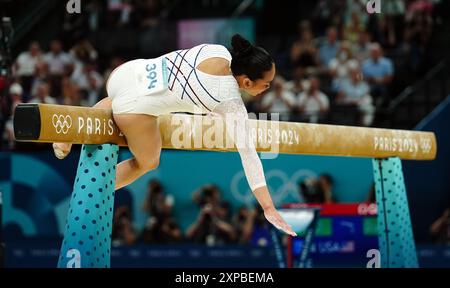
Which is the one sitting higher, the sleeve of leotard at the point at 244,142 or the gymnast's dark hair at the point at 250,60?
the gymnast's dark hair at the point at 250,60

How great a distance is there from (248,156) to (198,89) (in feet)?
1.54

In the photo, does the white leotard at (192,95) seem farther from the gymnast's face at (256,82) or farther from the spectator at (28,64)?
the spectator at (28,64)

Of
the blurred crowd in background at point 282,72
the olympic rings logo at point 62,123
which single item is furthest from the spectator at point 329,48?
the olympic rings logo at point 62,123

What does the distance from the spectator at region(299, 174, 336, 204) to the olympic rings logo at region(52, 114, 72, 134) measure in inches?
243

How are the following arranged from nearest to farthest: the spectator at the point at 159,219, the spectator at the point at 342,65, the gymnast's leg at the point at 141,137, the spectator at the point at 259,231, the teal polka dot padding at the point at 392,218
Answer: the gymnast's leg at the point at 141,137 → the teal polka dot padding at the point at 392,218 → the spectator at the point at 259,231 → the spectator at the point at 159,219 → the spectator at the point at 342,65

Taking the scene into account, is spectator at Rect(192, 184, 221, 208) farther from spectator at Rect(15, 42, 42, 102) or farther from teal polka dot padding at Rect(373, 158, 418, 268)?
teal polka dot padding at Rect(373, 158, 418, 268)

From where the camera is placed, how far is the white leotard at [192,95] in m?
4.97

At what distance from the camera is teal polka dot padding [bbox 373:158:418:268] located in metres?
6.87

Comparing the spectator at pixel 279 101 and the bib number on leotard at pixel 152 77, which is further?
the spectator at pixel 279 101

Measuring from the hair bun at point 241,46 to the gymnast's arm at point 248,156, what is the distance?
26cm

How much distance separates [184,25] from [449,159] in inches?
156
